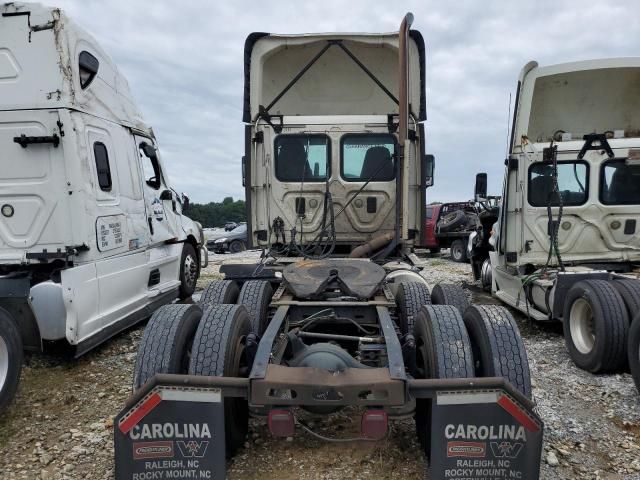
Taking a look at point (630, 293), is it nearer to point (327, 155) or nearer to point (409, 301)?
point (409, 301)

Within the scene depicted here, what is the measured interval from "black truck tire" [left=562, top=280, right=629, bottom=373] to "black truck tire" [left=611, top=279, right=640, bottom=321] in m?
0.06

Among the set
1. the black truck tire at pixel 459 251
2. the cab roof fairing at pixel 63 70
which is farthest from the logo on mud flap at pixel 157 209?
the black truck tire at pixel 459 251

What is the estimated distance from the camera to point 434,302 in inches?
180

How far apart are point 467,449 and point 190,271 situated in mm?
6279

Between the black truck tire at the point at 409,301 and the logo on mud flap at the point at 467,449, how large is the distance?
1.63 meters

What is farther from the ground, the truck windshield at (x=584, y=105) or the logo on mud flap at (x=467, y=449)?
the truck windshield at (x=584, y=105)

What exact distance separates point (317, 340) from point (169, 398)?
1.63 meters

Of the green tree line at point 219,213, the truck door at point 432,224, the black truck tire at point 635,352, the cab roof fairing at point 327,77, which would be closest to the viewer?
the black truck tire at point 635,352

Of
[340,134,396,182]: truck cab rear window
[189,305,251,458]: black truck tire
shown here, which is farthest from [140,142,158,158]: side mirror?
[189,305,251,458]: black truck tire

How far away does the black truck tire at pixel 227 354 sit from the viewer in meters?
2.83

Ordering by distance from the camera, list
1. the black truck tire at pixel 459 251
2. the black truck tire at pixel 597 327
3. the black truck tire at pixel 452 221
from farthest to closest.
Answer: the black truck tire at pixel 452 221
the black truck tire at pixel 459 251
the black truck tire at pixel 597 327

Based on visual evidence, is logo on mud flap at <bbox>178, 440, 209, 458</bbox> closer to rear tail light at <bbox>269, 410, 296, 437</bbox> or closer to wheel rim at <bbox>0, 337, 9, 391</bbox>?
rear tail light at <bbox>269, 410, 296, 437</bbox>

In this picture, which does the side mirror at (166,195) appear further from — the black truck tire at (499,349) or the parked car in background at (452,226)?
the parked car in background at (452,226)

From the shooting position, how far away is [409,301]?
165 inches
